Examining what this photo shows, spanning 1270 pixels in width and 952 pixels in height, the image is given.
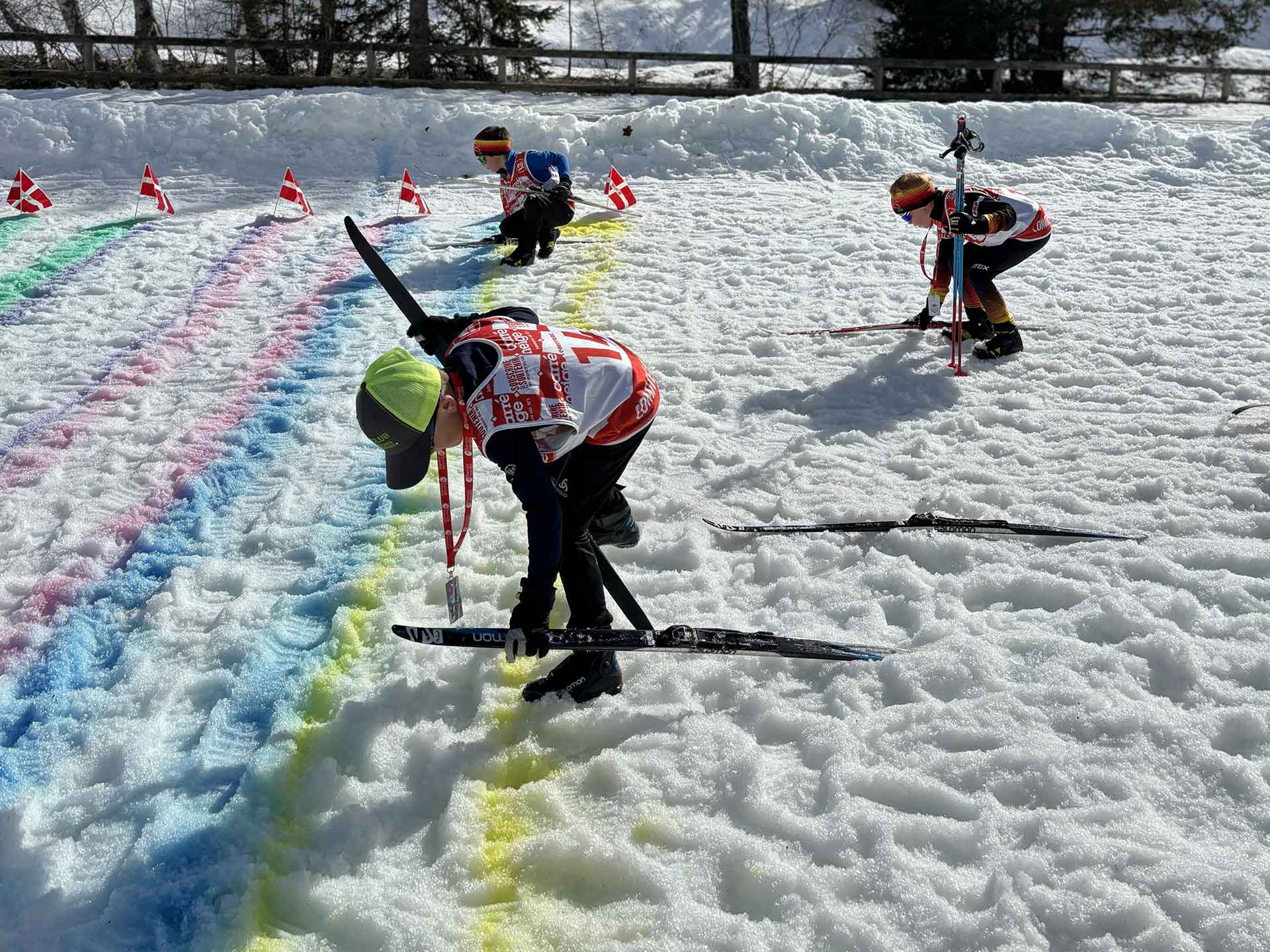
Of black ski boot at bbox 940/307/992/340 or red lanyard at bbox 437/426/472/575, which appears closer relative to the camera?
red lanyard at bbox 437/426/472/575

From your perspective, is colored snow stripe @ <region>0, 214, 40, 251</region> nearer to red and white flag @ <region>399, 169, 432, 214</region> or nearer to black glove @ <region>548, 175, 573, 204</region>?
red and white flag @ <region>399, 169, 432, 214</region>

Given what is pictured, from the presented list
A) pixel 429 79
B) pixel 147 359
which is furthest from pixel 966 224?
pixel 429 79

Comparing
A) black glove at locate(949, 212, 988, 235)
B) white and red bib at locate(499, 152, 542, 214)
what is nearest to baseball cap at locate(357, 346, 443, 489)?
black glove at locate(949, 212, 988, 235)

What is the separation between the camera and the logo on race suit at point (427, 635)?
366 centimetres

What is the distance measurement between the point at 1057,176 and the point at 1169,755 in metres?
10.5

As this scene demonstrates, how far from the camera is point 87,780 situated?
3.43 metres

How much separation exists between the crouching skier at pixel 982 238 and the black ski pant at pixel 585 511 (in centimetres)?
380

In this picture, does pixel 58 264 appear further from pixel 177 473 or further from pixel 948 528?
pixel 948 528

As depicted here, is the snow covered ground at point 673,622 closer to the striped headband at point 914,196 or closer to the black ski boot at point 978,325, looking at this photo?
the black ski boot at point 978,325

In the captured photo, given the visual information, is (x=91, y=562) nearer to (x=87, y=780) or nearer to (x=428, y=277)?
(x=87, y=780)

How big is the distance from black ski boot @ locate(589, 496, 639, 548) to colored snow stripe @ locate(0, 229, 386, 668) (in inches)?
93.4

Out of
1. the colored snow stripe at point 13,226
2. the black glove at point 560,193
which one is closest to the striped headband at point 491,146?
the black glove at point 560,193

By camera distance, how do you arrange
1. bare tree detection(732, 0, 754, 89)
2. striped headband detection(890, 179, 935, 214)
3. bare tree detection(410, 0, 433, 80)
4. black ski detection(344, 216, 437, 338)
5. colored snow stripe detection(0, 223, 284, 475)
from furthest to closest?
bare tree detection(732, 0, 754, 89) < bare tree detection(410, 0, 433, 80) < striped headband detection(890, 179, 935, 214) < colored snow stripe detection(0, 223, 284, 475) < black ski detection(344, 216, 437, 338)

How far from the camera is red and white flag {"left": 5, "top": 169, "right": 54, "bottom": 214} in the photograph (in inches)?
401
